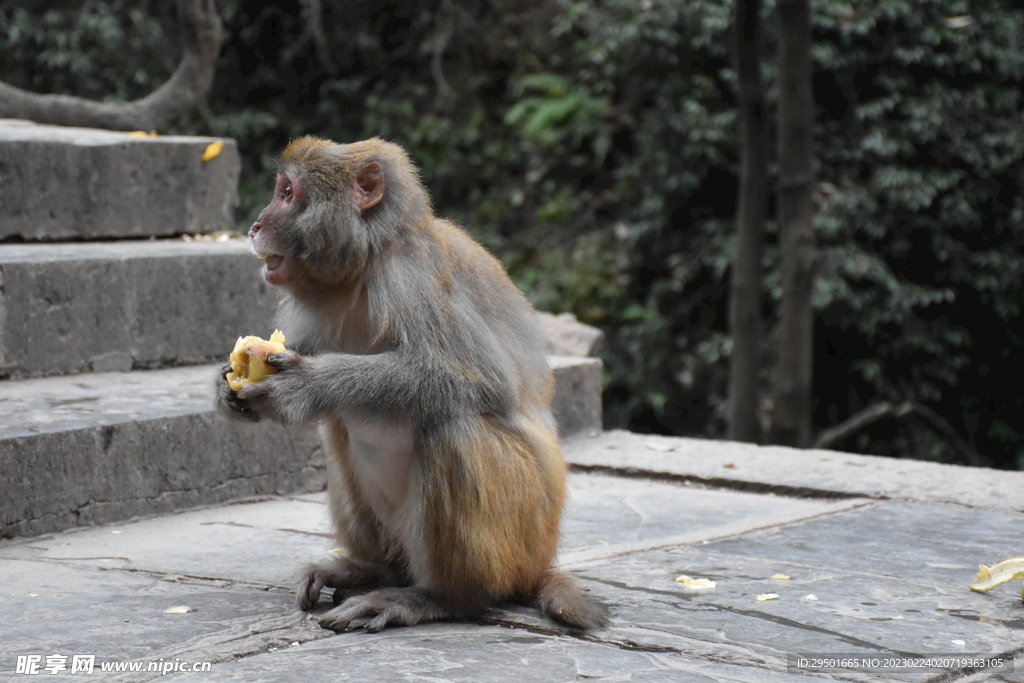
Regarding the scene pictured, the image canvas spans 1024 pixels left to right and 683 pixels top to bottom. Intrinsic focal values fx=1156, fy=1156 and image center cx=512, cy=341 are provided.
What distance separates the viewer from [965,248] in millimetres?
10156

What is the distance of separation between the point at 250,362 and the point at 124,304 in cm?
234

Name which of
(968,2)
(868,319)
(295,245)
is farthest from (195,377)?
(968,2)

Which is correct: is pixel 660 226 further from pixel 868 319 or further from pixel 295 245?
pixel 295 245

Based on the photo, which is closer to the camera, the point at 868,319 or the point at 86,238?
the point at 86,238

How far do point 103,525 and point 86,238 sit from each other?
6.53ft

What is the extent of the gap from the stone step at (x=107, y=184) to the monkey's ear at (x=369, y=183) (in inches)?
111

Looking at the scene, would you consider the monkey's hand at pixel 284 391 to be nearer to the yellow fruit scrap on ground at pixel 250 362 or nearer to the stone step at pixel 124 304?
the yellow fruit scrap on ground at pixel 250 362

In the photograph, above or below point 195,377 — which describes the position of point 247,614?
below

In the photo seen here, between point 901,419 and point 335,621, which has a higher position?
point 335,621

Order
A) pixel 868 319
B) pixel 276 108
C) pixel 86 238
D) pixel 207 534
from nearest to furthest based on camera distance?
pixel 207 534 < pixel 86 238 < pixel 868 319 < pixel 276 108

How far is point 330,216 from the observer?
304 cm

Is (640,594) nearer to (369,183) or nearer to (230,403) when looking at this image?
(230,403)

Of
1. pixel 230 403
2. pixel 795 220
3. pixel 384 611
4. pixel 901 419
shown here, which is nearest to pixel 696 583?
pixel 384 611

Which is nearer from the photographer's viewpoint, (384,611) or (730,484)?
(384,611)
